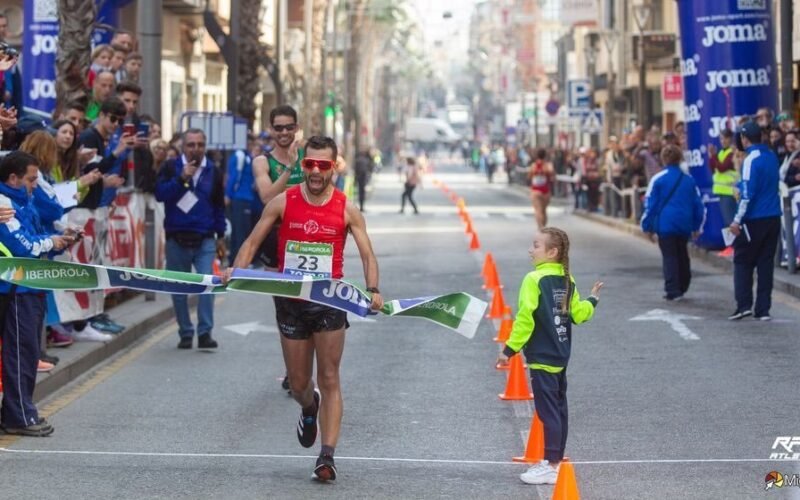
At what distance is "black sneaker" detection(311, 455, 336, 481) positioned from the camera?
342 inches

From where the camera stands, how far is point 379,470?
30.0ft

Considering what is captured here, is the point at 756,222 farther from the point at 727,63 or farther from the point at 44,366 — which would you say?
the point at 727,63

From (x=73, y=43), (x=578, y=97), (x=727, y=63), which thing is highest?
(x=578, y=97)

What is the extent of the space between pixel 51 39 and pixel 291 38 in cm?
4637

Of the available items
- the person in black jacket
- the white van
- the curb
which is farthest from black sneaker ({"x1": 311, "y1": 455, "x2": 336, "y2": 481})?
the white van

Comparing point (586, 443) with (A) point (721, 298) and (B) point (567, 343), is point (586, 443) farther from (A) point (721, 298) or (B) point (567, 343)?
(A) point (721, 298)

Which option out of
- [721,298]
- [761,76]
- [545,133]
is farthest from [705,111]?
[545,133]

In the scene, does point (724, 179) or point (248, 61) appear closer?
point (724, 179)

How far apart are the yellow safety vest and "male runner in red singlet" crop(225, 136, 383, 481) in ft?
51.0

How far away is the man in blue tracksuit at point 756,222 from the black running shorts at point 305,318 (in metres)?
7.89

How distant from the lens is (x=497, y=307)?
55.6 feet

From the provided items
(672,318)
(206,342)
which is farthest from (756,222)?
(206,342)

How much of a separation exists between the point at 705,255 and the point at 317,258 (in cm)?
1690

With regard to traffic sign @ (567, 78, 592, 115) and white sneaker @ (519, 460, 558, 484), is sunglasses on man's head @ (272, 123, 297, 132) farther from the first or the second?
traffic sign @ (567, 78, 592, 115)
